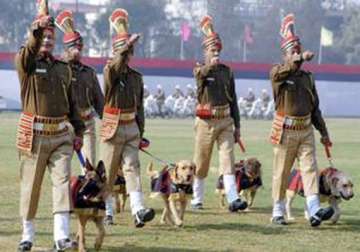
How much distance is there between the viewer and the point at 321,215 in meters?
12.7

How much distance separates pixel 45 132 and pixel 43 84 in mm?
459

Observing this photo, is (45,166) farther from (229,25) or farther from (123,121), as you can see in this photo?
(229,25)

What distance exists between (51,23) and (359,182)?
32.2 feet

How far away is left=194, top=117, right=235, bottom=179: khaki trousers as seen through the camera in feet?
46.5

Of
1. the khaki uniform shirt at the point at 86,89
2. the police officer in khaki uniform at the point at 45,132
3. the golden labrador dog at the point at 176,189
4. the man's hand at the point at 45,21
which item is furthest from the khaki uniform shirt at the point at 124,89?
the man's hand at the point at 45,21

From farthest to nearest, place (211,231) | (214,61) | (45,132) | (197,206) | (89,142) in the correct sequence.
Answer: (197,206), (214,61), (89,142), (211,231), (45,132)

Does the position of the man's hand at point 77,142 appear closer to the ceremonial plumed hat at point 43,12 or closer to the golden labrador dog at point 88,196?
the golden labrador dog at point 88,196

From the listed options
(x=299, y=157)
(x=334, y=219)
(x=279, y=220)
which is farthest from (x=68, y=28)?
(x=334, y=219)

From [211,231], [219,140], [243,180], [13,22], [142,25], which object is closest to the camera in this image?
[211,231]

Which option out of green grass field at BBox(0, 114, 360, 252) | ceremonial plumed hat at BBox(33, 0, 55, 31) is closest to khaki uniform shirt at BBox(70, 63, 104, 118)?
green grass field at BBox(0, 114, 360, 252)

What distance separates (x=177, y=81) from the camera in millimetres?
60719

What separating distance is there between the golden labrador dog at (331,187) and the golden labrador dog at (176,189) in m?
1.40

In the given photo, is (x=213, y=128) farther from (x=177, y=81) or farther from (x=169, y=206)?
(x=177, y=81)

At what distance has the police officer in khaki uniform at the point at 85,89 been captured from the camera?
1234 cm
